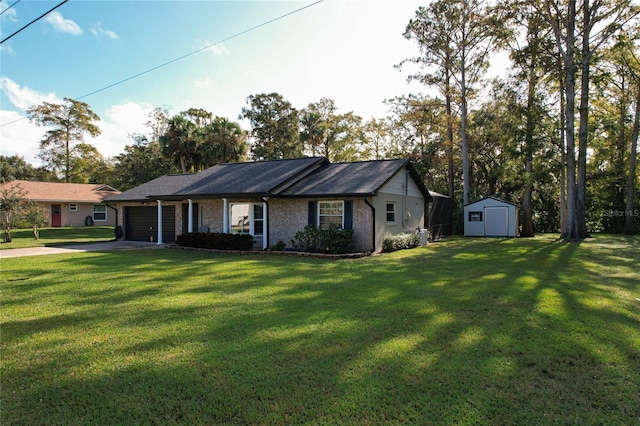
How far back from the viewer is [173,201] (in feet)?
59.1

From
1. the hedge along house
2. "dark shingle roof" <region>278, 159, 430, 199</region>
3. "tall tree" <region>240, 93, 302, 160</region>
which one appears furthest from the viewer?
"tall tree" <region>240, 93, 302, 160</region>

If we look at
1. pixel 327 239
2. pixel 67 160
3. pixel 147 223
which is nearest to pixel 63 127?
pixel 67 160

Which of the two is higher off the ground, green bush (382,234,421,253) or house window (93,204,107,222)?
house window (93,204,107,222)

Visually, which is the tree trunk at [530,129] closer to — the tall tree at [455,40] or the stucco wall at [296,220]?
the tall tree at [455,40]

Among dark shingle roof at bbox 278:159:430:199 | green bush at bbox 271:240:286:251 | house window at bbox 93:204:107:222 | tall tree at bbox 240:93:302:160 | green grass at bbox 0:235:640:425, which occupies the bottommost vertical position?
green grass at bbox 0:235:640:425

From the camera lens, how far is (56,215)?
30375 mm

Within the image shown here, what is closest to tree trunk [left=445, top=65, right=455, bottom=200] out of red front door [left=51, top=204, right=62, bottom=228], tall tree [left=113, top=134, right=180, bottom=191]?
tall tree [left=113, top=134, right=180, bottom=191]

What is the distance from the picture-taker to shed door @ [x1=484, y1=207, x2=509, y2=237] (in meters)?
22.3

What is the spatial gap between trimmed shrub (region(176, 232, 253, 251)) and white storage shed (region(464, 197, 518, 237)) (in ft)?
49.9

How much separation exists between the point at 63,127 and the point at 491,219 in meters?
47.6

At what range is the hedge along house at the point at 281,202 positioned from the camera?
1391cm

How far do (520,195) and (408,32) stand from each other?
1650 cm

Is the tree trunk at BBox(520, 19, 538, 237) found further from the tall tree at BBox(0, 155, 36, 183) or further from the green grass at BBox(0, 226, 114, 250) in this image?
the tall tree at BBox(0, 155, 36, 183)

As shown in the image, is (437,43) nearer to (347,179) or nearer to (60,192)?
(347,179)
